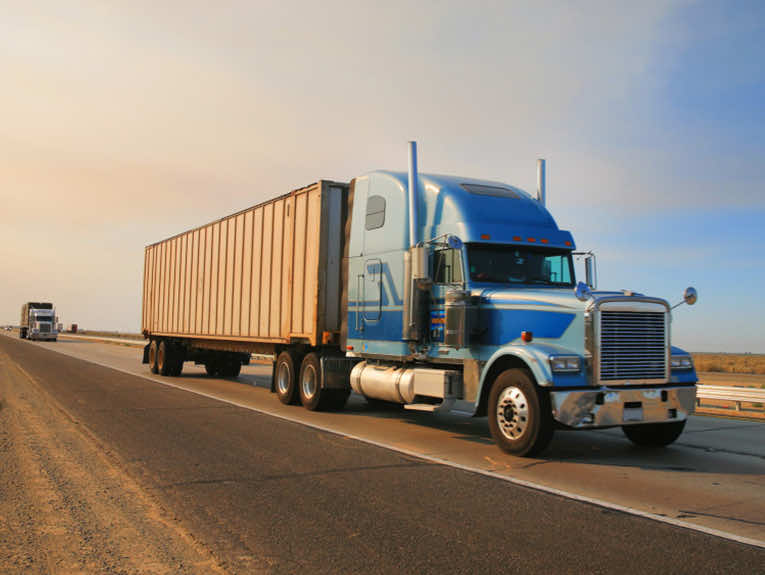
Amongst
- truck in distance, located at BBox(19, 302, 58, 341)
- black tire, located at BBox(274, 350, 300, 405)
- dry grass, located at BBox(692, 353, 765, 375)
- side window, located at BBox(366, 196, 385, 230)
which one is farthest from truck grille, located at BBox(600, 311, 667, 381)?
truck in distance, located at BBox(19, 302, 58, 341)

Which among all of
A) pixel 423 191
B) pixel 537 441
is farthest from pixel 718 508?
pixel 423 191

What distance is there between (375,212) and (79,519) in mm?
7408

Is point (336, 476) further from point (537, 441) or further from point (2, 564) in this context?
point (2, 564)

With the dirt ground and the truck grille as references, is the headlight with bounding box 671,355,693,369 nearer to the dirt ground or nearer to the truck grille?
the truck grille

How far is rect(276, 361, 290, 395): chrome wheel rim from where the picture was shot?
Answer: 13840 mm

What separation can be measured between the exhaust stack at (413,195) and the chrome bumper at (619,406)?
3607 millimetres

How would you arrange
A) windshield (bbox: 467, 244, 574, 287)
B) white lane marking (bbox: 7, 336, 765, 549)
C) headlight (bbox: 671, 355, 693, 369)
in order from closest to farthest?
white lane marking (bbox: 7, 336, 765, 549) < headlight (bbox: 671, 355, 693, 369) < windshield (bbox: 467, 244, 574, 287)

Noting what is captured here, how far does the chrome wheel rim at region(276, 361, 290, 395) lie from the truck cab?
223 cm

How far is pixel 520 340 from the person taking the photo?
855 centimetres

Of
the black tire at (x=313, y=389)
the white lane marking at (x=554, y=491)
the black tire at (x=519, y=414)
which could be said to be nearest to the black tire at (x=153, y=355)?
the black tire at (x=313, y=389)

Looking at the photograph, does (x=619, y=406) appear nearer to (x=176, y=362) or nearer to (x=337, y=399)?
(x=337, y=399)

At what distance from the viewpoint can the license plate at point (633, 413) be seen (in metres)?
8.05

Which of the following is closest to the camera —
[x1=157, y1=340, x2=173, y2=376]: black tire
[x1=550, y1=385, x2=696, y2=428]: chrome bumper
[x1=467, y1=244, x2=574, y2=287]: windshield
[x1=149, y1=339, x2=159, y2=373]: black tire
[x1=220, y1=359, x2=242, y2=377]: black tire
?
[x1=550, y1=385, x2=696, y2=428]: chrome bumper

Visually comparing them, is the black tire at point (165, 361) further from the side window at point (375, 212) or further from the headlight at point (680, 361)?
the headlight at point (680, 361)
